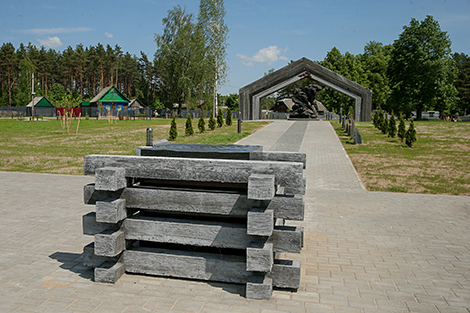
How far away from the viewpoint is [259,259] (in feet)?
11.9

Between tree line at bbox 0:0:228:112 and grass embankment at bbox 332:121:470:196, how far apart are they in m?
33.0

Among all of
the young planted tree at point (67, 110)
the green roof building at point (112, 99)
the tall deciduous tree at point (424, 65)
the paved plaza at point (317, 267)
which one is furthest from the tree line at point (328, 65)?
the paved plaza at point (317, 267)

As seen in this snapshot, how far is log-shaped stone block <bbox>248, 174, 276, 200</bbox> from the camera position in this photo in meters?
3.51

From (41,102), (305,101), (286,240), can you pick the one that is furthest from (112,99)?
(286,240)

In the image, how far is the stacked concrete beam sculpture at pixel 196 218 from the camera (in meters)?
3.71

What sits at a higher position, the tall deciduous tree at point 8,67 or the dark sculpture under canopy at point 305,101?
the tall deciduous tree at point 8,67

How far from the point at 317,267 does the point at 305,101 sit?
36498 millimetres

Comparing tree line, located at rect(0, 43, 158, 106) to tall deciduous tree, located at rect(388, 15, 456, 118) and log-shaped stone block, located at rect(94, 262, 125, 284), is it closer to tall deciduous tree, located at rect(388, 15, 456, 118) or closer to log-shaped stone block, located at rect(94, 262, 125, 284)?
tall deciduous tree, located at rect(388, 15, 456, 118)

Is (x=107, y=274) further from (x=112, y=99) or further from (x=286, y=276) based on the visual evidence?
(x=112, y=99)

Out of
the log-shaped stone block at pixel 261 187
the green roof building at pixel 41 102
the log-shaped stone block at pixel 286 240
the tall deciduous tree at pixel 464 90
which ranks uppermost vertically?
the tall deciduous tree at pixel 464 90

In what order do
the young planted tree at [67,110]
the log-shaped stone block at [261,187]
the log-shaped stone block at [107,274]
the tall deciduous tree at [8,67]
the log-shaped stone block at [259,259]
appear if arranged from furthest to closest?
the tall deciduous tree at [8,67] < the young planted tree at [67,110] < the log-shaped stone block at [107,274] < the log-shaped stone block at [259,259] < the log-shaped stone block at [261,187]

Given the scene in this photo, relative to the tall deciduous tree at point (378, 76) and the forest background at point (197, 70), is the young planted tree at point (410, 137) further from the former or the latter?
the tall deciduous tree at point (378, 76)

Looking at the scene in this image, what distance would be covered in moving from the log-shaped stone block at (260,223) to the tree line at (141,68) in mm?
44410

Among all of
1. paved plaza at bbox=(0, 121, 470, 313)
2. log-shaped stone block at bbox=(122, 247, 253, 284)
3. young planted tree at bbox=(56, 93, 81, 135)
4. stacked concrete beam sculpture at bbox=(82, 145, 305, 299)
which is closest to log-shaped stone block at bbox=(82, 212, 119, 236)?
stacked concrete beam sculpture at bbox=(82, 145, 305, 299)
